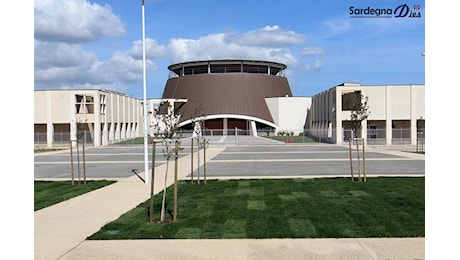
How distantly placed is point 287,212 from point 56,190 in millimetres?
8958

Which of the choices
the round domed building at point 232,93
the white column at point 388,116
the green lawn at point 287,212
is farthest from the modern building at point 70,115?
the green lawn at point 287,212

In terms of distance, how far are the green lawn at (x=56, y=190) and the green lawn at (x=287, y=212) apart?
10.0 ft

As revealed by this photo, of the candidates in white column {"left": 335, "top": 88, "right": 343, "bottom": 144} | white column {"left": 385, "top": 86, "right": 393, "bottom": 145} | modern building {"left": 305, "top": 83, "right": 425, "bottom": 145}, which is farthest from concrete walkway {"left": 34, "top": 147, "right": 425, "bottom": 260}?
white column {"left": 385, "top": 86, "right": 393, "bottom": 145}

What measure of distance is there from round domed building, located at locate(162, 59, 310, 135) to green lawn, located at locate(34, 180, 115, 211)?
1842 inches

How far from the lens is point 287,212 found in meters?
10.3

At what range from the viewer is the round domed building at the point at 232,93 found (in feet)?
217

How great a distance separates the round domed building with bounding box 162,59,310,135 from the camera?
2598 inches

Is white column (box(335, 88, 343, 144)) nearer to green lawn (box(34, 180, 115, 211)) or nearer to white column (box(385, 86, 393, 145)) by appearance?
white column (box(385, 86, 393, 145))

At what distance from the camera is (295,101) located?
6475 centimetres

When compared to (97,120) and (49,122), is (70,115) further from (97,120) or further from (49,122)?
(97,120)

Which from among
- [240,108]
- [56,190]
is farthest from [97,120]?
[56,190]
